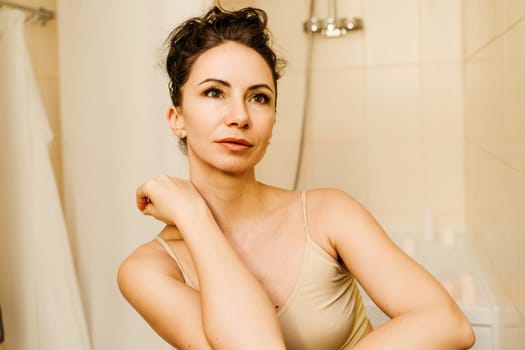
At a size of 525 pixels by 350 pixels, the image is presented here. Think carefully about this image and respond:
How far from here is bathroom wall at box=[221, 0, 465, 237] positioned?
84.7 inches

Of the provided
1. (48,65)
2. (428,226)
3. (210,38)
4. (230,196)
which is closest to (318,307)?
(230,196)

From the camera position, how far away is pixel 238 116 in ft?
3.31

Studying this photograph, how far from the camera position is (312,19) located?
220cm

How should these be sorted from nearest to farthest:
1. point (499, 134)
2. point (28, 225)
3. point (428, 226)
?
point (499, 134) → point (28, 225) → point (428, 226)

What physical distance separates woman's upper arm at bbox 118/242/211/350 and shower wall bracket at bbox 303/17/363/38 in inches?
53.1

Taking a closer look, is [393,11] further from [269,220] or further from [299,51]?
[269,220]

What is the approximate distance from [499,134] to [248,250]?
1.95 feet

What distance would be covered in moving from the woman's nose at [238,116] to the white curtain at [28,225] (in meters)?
0.60

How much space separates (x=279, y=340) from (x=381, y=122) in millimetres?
1439

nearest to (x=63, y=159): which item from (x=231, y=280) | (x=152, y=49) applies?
(x=152, y=49)

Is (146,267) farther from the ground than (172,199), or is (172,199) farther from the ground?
(172,199)

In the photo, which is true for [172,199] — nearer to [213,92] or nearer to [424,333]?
[213,92]

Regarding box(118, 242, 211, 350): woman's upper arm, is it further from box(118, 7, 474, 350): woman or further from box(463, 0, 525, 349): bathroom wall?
box(463, 0, 525, 349): bathroom wall

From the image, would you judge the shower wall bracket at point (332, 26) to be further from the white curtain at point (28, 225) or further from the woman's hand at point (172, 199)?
the woman's hand at point (172, 199)
